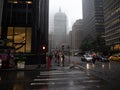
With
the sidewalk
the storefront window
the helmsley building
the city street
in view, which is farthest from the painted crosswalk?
the storefront window

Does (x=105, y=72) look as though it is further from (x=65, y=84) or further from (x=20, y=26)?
(x=20, y=26)

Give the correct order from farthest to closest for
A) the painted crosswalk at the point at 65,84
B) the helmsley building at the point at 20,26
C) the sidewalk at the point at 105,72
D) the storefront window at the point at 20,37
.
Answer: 1. the storefront window at the point at 20,37
2. the helmsley building at the point at 20,26
3. the sidewalk at the point at 105,72
4. the painted crosswalk at the point at 65,84

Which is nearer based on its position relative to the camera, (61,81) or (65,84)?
(65,84)

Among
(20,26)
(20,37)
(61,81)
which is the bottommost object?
(61,81)

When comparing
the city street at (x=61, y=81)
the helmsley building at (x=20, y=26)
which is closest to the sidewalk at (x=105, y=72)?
the city street at (x=61, y=81)

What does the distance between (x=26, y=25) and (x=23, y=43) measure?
324 cm

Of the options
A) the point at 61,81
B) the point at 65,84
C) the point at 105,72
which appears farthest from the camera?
the point at 105,72

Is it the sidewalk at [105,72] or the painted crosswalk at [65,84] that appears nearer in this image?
the painted crosswalk at [65,84]

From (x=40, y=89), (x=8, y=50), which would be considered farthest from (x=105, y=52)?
(x=40, y=89)

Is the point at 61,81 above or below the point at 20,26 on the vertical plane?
below

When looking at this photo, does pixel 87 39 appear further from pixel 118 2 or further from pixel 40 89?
pixel 40 89

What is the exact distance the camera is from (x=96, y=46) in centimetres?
11094

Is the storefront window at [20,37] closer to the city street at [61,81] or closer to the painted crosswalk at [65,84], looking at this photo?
the city street at [61,81]

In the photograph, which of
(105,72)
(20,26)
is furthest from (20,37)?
(105,72)
